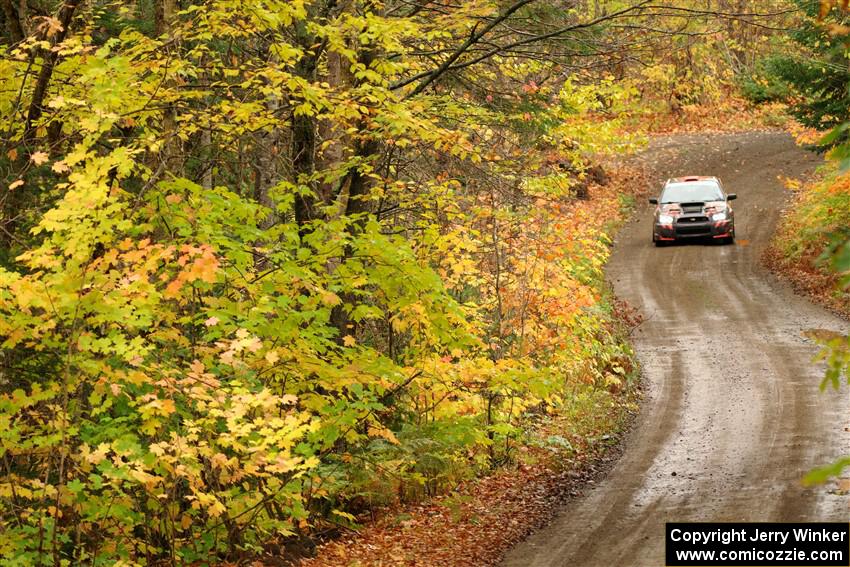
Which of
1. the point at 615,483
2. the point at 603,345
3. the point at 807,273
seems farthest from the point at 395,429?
the point at 807,273

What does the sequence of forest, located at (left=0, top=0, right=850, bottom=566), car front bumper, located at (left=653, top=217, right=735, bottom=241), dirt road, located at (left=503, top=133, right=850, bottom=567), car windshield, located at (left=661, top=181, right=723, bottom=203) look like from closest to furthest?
forest, located at (left=0, top=0, right=850, bottom=566) → dirt road, located at (left=503, top=133, right=850, bottom=567) → car windshield, located at (left=661, top=181, right=723, bottom=203) → car front bumper, located at (left=653, top=217, right=735, bottom=241)

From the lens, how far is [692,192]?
26844mm

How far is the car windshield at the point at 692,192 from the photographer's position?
1051 inches

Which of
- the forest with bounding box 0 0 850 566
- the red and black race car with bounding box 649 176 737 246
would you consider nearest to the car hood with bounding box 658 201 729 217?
the red and black race car with bounding box 649 176 737 246

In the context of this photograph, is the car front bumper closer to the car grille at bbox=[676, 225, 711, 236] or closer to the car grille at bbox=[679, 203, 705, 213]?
the car grille at bbox=[676, 225, 711, 236]

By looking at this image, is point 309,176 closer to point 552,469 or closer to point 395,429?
point 395,429

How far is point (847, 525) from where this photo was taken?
31.2ft

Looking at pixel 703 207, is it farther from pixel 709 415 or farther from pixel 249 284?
pixel 249 284

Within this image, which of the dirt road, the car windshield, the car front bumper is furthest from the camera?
the car front bumper

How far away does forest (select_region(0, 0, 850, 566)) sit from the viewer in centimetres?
709

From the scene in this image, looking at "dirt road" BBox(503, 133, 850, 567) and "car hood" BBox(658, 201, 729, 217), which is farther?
"car hood" BBox(658, 201, 729, 217)

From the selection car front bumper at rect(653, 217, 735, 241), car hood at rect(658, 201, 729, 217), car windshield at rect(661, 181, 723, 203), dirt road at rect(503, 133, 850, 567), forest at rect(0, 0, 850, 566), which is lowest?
dirt road at rect(503, 133, 850, 567)

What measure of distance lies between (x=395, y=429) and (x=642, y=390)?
6.06 meters

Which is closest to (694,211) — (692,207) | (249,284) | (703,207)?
(692,207)
